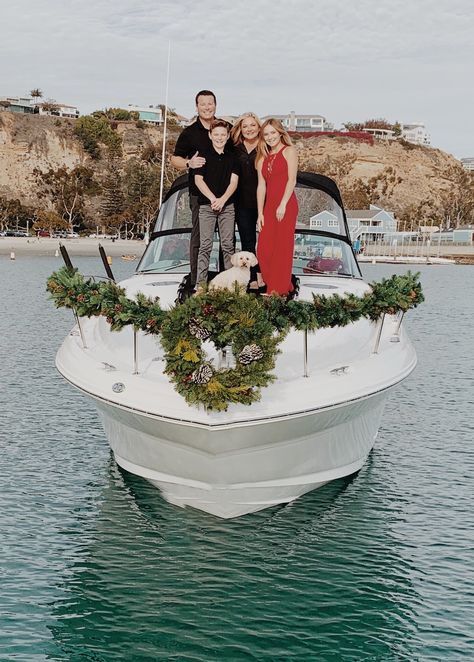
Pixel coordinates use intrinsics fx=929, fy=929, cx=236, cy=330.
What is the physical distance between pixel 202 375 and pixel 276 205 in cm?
208

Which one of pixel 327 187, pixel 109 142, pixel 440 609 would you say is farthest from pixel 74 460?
pixel 109 142

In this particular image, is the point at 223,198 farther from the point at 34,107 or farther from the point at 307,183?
the point at 34,107


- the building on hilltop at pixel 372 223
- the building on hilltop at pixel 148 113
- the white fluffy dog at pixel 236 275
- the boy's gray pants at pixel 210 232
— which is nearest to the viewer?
the white fluffy dog at pixel 236 275

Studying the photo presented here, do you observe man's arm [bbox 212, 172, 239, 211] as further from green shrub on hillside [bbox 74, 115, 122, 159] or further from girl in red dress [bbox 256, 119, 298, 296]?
green shrub on hillside [bbox 74, 115, 122, 159]

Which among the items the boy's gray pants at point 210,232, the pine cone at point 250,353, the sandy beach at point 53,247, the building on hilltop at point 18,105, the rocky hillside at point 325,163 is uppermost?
the building on hilltop at point 18,105

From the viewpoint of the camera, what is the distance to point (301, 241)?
33.4ft

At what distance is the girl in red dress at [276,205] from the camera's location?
821 cm

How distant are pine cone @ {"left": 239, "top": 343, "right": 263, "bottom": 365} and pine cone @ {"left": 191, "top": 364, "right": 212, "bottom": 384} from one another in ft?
→ 0.87

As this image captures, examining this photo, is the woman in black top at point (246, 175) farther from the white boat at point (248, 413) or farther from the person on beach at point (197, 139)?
the white boat at point (248, 413)

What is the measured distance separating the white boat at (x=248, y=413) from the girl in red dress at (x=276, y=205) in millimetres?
610

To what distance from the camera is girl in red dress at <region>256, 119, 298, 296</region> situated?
323 inches

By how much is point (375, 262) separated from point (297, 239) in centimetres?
8915

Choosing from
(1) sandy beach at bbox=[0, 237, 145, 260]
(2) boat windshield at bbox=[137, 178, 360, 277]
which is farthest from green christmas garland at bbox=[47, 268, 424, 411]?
(1) sandy beach at bbox=[0, 237, 145, 260]

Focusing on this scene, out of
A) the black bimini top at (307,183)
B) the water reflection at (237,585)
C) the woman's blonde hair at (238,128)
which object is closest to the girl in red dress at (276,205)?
the woman's blonde hair at (238,128)
